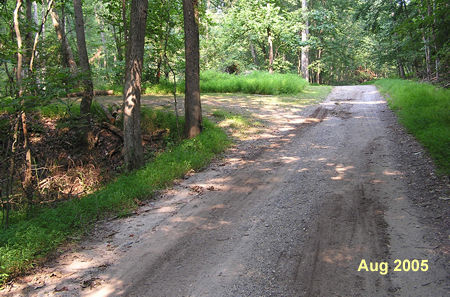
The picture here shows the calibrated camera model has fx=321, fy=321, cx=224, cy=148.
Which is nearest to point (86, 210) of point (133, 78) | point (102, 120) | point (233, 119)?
point (133, 78)

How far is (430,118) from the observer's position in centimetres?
859

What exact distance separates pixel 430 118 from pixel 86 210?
8647mm

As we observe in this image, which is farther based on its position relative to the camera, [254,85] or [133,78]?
[254,85]

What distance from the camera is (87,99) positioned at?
10.6 metres

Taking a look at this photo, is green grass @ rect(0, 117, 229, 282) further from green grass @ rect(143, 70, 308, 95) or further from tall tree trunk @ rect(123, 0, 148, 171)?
green grass @ rect(143, 70, 308, 95)

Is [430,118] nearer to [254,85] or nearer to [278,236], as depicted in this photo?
[278,236]

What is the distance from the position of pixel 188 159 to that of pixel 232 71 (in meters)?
18.0

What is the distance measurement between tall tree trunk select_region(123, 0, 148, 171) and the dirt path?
5.37 feet

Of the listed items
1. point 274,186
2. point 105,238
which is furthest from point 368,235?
point 105,238

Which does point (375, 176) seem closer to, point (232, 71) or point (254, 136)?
point (254, 136)
